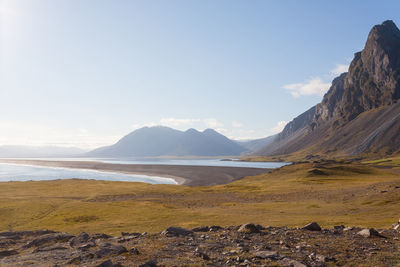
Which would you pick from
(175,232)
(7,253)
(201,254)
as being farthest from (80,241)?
(201,254)

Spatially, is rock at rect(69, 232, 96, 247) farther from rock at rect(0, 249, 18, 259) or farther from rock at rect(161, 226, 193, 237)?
rock at rect(161, 226, 193, 237)

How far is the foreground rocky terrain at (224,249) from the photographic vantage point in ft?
47.6

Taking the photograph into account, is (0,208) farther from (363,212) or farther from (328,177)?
(328,177)

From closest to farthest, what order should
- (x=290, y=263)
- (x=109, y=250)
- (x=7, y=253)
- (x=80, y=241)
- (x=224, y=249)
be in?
(x=290, y=263)
(x=109, y=250)
(x=224, y=249)
(x=7, y=253)
(x=80, y=241)

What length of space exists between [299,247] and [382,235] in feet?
24.7

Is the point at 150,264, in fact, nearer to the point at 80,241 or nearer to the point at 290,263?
the point at 290,263

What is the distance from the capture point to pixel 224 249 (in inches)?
674

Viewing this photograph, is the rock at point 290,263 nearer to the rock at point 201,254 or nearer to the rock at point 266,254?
the rock at point 266,254

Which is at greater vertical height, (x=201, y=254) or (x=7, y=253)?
(x=201, y=254)

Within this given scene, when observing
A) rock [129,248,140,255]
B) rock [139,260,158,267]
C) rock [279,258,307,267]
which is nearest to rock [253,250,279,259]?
rock [279,258,307,267]

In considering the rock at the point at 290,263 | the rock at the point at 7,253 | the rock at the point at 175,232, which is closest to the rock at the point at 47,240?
the rock at the point at 7,253

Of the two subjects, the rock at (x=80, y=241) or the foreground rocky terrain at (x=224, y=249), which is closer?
the foreground rocky terrain at (x=224, y=249)

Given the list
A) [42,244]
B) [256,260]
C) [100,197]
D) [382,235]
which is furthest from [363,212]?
[100,197]

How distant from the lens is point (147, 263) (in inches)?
551
